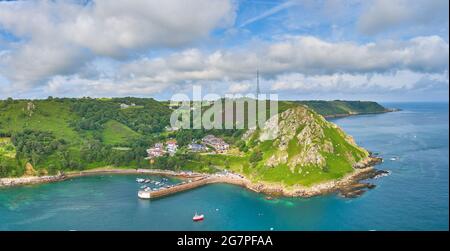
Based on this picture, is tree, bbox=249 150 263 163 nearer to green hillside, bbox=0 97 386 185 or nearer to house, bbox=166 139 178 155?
green hillside, bbox=0 97 386 185

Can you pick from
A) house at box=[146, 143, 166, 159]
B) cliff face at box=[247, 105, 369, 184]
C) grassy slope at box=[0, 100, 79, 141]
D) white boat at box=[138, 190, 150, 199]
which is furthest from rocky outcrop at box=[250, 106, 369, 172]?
grassy slope at box=[0, 100, 79, 141]

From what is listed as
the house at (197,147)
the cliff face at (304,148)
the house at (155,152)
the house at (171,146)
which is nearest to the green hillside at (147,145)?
the cliff face at (304,148)

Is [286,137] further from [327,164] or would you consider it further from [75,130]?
[75,130]

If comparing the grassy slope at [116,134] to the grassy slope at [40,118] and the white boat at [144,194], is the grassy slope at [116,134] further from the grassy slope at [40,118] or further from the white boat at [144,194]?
the white boat at [144,194]

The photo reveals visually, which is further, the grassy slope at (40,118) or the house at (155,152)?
the grassy slope at (40,118)

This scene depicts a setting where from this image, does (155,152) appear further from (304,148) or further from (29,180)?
(304,148)

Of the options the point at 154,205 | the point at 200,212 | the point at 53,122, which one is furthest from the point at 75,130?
the point at 200,212
